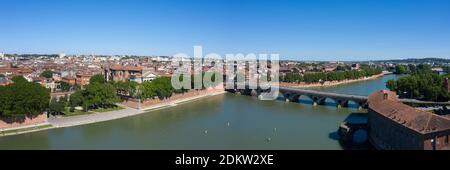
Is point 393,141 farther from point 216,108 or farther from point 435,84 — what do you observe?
point 435,84

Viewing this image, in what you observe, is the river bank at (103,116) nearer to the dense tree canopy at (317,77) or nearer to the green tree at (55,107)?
the green tree at (55,107)

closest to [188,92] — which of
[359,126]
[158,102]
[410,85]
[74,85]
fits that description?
[158,102]

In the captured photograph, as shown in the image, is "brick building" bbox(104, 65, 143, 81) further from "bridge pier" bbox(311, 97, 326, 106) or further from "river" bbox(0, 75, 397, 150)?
"bridge pier" bbox(311, 97, 326, 106)

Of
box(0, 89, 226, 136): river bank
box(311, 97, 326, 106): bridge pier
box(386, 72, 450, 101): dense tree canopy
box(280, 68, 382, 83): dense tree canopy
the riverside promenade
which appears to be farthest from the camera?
box(280, 68, 382, 83): dense tree canopy

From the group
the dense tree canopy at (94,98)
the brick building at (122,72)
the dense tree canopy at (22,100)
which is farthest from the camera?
the brick building at (122,72)

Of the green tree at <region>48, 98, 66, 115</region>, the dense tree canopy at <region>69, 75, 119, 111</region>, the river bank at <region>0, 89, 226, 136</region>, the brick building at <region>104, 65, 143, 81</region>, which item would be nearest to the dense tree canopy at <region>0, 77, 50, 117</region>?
the river bank at <region>0, 89, 226, 136</region>

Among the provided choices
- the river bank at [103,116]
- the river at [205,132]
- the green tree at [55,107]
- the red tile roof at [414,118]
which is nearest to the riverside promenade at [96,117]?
the river bank at [103,116]
